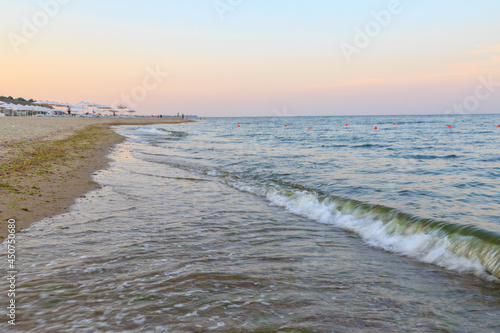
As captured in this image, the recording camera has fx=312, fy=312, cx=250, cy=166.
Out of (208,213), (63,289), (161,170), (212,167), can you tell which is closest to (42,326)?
(63,289)

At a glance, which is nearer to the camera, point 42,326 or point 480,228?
point 42,326

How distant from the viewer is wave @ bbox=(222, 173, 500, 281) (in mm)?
5102

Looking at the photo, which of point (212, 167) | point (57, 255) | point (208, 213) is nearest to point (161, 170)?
point (212, 167)

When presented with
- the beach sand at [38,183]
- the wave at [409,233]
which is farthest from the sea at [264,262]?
the beach sand at [38,183]

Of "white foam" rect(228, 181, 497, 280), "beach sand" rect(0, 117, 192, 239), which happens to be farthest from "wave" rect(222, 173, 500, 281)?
"beach sand" rect(0, 117, 192, 239)

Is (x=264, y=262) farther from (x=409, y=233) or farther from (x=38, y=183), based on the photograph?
(x=38, y=183)

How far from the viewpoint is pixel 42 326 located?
9.66 feet

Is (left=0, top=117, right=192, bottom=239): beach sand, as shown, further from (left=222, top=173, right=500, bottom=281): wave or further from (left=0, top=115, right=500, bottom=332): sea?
Answer: (left=222, top=173, right=500, bottom=281): wave

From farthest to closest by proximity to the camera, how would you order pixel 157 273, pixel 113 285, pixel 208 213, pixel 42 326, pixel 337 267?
pixel 208 213 < pixel 337 267 < pixel 157 273 < pixel 113 285 < pixel 42 326

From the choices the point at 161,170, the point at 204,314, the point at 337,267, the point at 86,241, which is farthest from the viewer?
the point at 161,170

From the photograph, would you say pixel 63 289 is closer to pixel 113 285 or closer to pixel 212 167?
pixel 113 285

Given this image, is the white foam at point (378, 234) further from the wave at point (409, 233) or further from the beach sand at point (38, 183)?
the beach sand at point (38, 183)

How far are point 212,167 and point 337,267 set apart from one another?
11.9m

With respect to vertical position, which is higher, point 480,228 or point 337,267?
point 480,228
